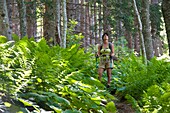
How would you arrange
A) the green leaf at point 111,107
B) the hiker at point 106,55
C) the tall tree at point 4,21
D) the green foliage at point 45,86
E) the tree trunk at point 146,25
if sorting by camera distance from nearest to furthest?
the green foliage at point 45,86, the green leaf at point 111,107, the hiker at point 106,55, the tall tree at point 4,21, the tree trunk at point 146,25

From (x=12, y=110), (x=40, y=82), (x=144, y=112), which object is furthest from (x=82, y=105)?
(x=12, y=110)

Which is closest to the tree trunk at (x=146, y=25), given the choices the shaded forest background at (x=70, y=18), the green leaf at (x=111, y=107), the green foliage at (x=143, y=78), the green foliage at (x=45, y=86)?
the shaded forest background at (x=70, y=18)

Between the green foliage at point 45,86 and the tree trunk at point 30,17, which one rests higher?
the tree trunk at point 30,17

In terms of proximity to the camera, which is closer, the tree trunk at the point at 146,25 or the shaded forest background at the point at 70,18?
the shaded forest background at the point at 70,18

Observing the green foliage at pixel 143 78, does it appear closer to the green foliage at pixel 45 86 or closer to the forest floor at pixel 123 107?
the forest floor at pixel 123 107

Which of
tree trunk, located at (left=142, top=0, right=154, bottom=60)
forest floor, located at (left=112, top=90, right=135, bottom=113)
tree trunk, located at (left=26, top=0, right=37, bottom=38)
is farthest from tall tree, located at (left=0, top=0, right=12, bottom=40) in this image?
tree trunk, located at (left=26, top=0, right=37, bottom=38)

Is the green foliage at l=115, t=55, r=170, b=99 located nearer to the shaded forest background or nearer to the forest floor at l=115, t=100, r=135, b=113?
the forest floor at l=115, t=100, r=135, b=113

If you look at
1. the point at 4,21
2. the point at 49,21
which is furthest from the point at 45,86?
the point at 49,21

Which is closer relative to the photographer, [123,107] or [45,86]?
[45,86]

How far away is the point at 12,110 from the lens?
3.78 meters

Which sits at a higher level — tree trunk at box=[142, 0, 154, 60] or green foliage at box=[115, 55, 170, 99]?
tree trunk at box=[142, 0, 154, 60]

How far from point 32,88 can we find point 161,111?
247 centimetres

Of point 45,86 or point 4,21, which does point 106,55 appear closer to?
point 4,21

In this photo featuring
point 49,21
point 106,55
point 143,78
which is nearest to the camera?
point 143,78
